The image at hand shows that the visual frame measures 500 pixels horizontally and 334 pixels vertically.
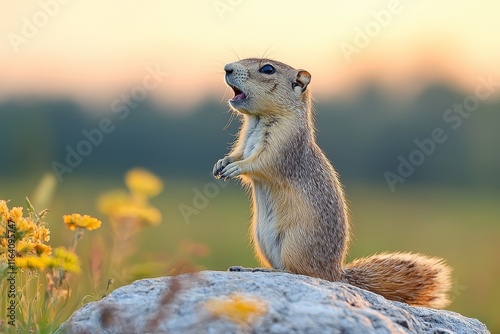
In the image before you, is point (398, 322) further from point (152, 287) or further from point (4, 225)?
point (4, 225)

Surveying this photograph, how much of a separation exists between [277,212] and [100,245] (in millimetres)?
2848

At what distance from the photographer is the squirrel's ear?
7.55m

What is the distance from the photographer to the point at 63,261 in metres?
4.96

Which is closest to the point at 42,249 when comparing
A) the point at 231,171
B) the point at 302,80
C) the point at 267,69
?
the point at 231,171

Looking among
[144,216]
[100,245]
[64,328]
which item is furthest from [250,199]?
[144,216]

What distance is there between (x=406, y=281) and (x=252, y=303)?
3361 mm

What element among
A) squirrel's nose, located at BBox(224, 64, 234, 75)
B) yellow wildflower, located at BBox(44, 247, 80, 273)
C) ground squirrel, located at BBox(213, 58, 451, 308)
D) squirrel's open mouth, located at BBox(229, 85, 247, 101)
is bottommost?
yellow wildflower, located at BBox(44, 247, 80, 273)

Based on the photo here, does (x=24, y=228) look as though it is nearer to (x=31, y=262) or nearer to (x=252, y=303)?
(x=31, y=262)

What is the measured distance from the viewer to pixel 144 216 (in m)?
3.56

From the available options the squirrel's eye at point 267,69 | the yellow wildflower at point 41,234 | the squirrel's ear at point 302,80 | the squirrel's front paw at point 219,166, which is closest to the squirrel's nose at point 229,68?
the squirrel's eye at point 267,69

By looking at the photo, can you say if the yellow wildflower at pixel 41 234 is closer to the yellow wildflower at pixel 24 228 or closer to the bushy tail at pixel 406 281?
the yellow wildflower at pixel 24 228

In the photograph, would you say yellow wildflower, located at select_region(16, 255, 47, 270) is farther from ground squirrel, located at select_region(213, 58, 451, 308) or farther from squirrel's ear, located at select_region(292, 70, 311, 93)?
squirrel's ear, located at select_region(292, 70, 311, 93)

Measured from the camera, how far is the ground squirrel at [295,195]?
682 cm

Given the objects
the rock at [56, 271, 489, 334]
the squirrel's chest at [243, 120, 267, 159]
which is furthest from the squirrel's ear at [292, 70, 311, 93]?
the rock at [56, 271, 489, 334]
